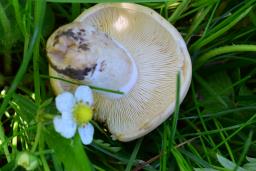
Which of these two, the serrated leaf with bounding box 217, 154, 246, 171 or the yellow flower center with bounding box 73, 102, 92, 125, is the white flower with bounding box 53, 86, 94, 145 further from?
the serrated leaf with bounding box 217, 154, 246, 171

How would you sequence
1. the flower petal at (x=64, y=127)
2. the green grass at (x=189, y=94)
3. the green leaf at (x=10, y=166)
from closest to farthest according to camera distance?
the flower petal at (x=64, y=127), the green leaf at (x=10, y=166), the green grass at (x=189, y=94)

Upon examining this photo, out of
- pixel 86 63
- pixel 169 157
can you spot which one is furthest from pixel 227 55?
pixel 86 63

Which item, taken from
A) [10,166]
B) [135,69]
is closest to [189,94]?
[135,69]

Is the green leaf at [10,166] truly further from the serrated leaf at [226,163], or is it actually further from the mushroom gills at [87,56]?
the serrated leaf at [226,163]

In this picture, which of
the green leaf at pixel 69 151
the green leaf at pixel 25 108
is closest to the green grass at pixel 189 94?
the green leaf at pixel 25 108

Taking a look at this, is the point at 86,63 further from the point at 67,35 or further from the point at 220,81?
→ the point at 220,81

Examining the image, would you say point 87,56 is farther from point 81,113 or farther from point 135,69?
point 135,69
